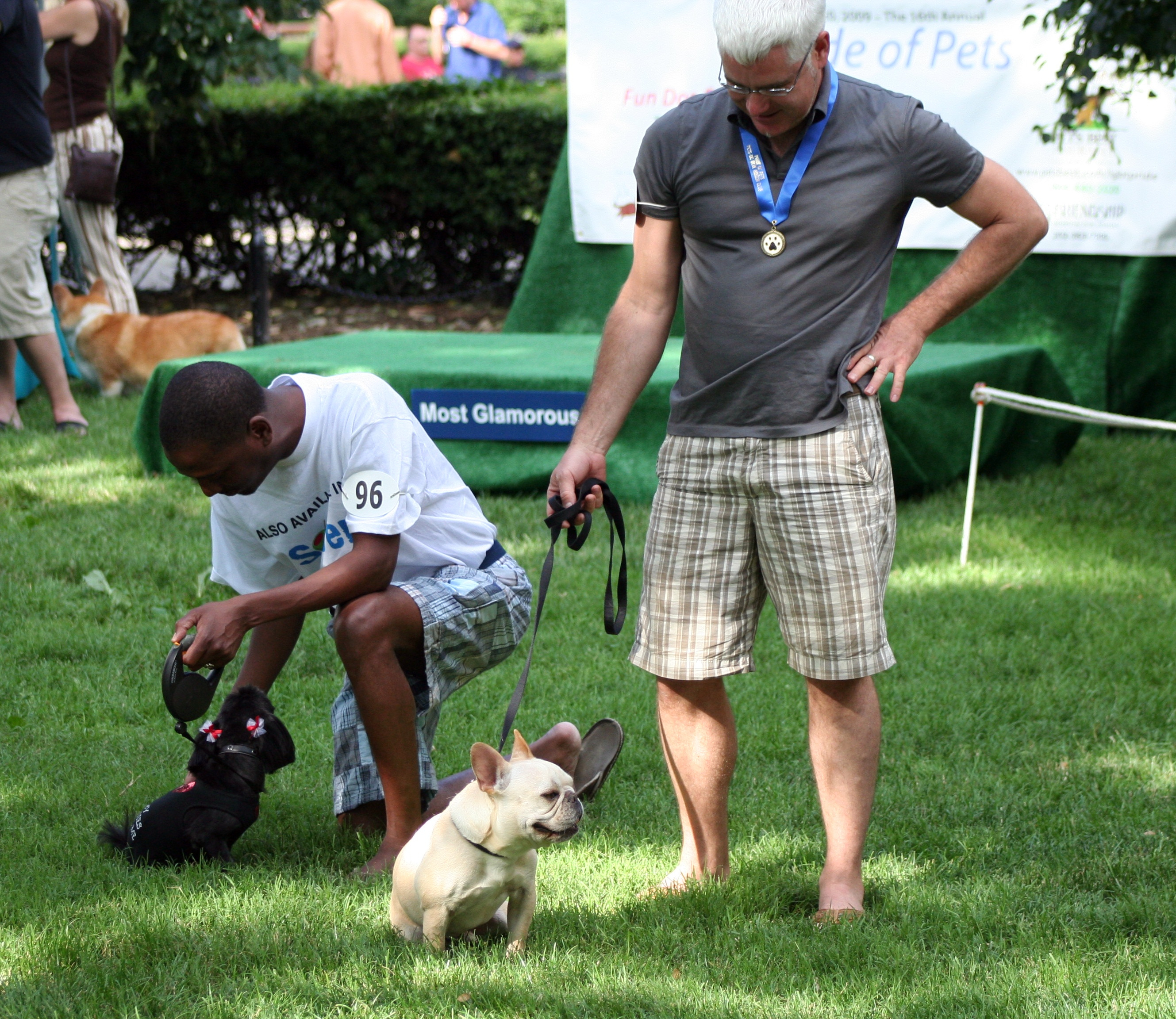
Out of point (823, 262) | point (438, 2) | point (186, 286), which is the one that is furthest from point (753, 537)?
point (438, 2)

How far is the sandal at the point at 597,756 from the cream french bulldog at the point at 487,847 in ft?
2.27

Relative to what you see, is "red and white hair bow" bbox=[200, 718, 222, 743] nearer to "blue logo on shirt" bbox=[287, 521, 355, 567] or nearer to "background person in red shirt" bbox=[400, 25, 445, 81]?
"blue logo on shirt" bbox=[287, 521, 355, 567]

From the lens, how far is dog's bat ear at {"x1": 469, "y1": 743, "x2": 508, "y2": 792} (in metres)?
2.51

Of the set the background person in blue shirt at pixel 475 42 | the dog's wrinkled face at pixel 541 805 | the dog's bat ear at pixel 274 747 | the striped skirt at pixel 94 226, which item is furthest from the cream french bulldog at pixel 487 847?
the background person in blue shirt at pixel 475 42

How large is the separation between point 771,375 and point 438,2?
98.1ft

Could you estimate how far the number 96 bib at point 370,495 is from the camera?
3131 mm

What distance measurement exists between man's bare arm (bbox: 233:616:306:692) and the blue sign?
298cm

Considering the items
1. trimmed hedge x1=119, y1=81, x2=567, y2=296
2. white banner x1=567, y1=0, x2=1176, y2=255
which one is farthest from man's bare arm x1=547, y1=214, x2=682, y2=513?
trimmed hedge x1=119, y1=81, x2=567, y2=296

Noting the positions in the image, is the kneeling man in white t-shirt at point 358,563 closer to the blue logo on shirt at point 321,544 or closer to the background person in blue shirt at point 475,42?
the blue logo on shirt at point 321,544

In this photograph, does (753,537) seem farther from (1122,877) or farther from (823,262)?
(1122,877)

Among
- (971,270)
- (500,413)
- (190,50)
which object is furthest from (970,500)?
(190,50)

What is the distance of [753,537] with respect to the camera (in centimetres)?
296

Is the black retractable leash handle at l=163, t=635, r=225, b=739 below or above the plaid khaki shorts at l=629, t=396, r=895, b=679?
below

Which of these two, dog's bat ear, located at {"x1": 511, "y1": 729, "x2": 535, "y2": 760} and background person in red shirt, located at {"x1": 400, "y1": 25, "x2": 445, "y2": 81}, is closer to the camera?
dog's bat ear, located at {"x1": 511, "y1": 729, "x2": 535, "y2": 760}
